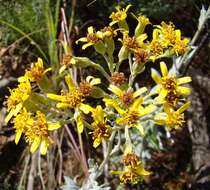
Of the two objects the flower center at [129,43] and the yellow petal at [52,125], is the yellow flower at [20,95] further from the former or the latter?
the flower center at [129,43]

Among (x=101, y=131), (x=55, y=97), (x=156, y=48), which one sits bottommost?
(x=101, y=131)

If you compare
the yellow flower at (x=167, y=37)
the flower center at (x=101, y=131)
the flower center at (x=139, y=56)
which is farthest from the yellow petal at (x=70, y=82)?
the yellow flower at (x=167, y=37)

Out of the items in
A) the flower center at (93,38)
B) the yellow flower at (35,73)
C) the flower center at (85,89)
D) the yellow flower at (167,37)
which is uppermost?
the yellow flower at (167,37)

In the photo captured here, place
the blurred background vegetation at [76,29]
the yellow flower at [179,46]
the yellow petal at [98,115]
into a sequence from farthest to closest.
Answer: the blurred background vegetation at [76,29] < the yellow flower at [179,46] < the yellow petal at [98,115]

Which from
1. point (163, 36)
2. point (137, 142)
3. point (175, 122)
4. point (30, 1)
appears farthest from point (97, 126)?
point (30, 1)

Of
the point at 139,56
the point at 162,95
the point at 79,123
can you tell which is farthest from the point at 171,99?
the point at 79,123

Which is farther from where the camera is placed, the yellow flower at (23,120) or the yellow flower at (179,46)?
the yellow flower at (179,46)

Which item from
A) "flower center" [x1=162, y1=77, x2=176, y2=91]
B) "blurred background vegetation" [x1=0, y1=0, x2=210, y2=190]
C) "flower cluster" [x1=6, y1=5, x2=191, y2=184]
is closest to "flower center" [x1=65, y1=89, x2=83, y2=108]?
"flower cluster" [x1=6, y1=5, x2=191, y2=184]

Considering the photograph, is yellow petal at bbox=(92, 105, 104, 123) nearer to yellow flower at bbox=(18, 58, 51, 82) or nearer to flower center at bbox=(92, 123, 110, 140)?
flower center at bbox=(92, 123, 110, 140)

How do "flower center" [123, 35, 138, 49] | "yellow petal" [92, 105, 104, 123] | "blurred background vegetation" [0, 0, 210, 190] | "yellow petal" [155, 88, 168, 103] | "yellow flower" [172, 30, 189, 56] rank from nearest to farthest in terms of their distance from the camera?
"yellow petal" [92, 105, 104, 123] < "yellow petal" [155, 88, 168, 103] < "flower center" [123, 35, 138, 49] < "yellow flower" [172, 30, 189, 56] < "blurred background vegetation" [0, 0, 210, 190]

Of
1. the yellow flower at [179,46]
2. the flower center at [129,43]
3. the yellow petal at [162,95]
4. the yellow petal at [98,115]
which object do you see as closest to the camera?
the yellow petal at [98,115]

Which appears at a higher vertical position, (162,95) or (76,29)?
(76,29)

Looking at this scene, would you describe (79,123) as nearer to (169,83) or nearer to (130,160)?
(130,160)
